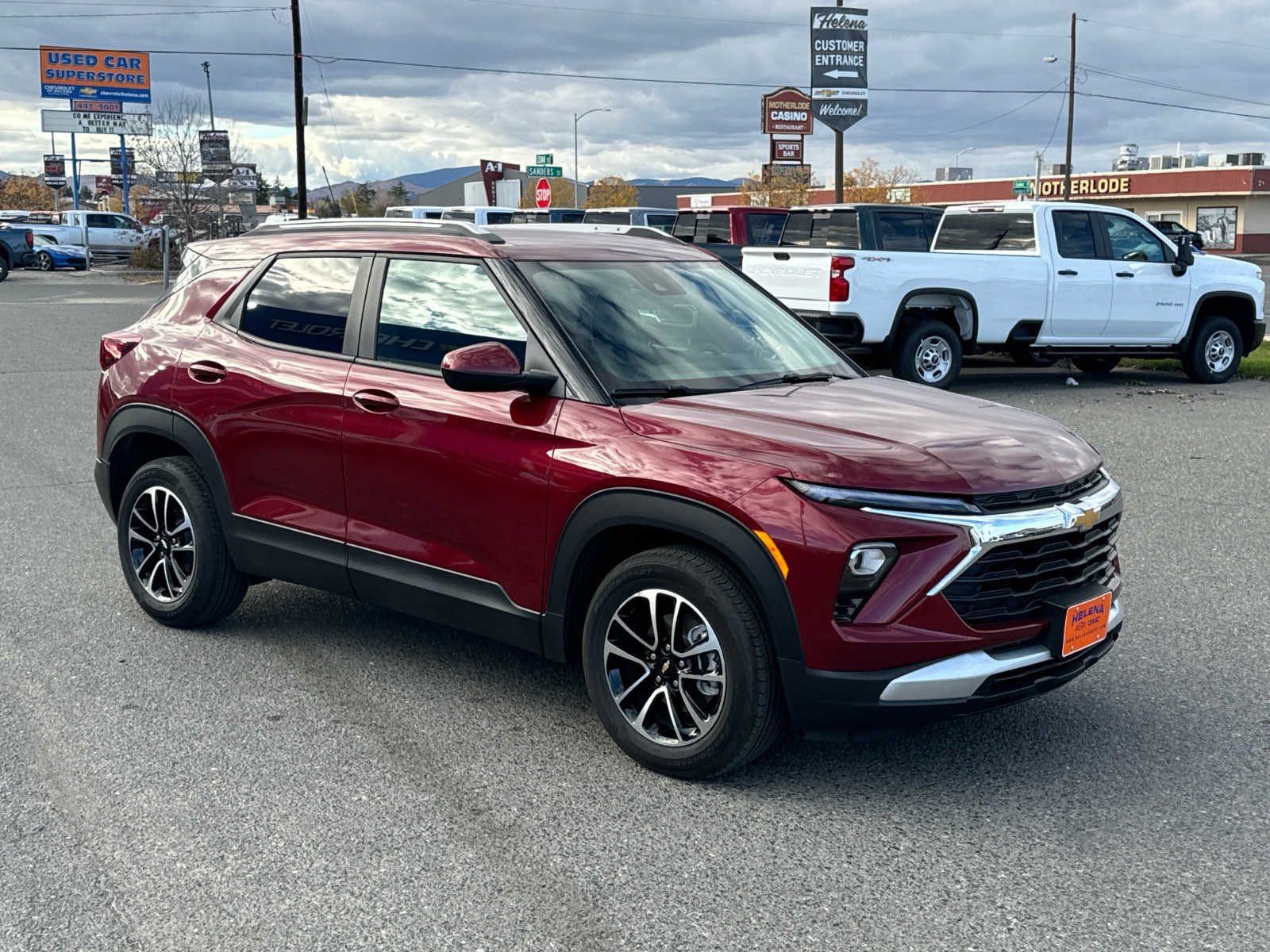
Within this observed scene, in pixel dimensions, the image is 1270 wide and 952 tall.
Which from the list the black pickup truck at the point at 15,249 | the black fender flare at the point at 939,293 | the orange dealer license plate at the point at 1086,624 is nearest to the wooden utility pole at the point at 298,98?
the black pickup truck at the point at 15,249

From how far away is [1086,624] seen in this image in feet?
14.1

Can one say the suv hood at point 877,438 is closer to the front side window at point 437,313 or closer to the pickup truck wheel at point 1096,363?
the front side window at point 437,313

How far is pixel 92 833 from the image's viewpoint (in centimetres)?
394

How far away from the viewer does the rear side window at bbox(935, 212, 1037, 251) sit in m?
15.1

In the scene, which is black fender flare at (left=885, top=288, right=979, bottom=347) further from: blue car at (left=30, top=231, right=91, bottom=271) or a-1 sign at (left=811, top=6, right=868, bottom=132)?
blue car at (left=30, top=231, right=91, bottom=271)

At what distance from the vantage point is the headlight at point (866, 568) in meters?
3.88

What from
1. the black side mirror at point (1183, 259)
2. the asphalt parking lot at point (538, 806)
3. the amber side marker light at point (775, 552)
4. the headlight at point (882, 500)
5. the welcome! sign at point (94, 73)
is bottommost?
the asphalt parking lot at point (538, 806)

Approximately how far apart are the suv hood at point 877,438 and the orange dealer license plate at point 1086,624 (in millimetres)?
410

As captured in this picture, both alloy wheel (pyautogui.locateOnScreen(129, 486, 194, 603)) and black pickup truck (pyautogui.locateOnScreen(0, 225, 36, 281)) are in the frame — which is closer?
alloy wheel (pyautogui.locateOnScreen(129, 486, 194, 603))

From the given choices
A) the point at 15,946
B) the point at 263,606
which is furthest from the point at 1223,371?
the point at 15,946

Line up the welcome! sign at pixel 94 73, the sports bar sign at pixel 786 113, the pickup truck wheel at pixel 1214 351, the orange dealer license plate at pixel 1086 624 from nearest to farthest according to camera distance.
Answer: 1. the orange dealer license plate at pixel 1086 624
2. the pickup truck wheel at pixel 1214 351
3. the sports bar sign at pixel 786 113
4. the welcome! sign at pixel 94 73

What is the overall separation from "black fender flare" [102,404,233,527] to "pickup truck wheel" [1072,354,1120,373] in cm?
1310

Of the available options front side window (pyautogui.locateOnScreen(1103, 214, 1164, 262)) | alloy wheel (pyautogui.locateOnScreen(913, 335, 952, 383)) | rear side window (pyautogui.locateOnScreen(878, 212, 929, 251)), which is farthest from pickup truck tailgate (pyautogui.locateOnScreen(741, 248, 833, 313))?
front side window (pyautogui.locateOnScreen(1103, 214, 1164, 262))

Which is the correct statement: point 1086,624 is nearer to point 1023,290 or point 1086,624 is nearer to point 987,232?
point 1023,290
